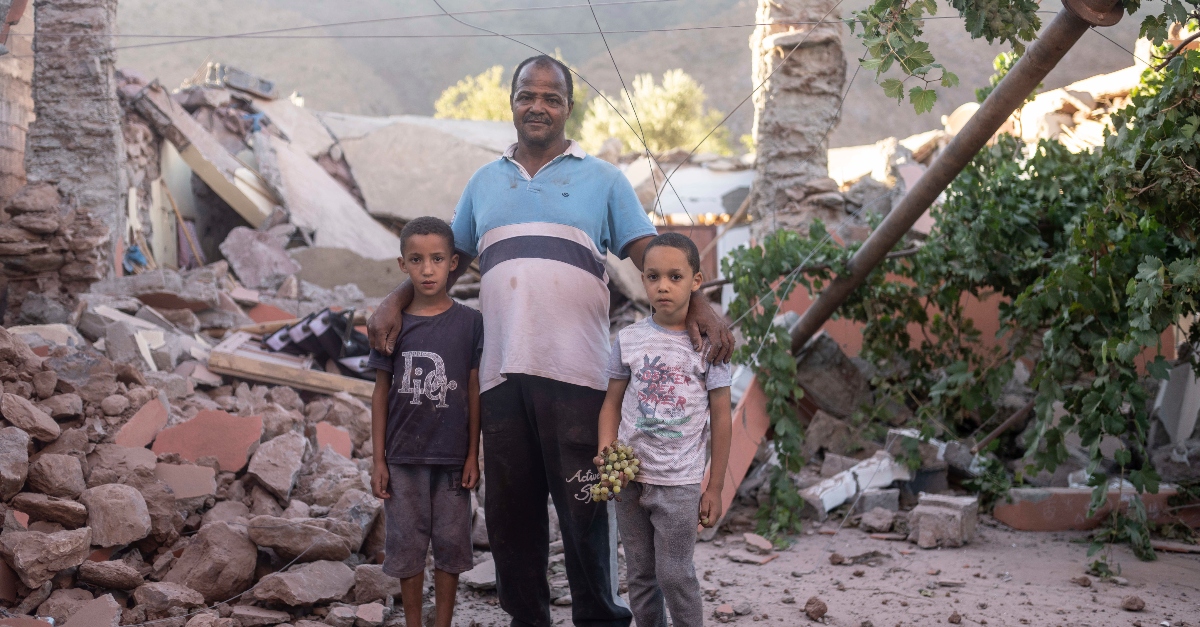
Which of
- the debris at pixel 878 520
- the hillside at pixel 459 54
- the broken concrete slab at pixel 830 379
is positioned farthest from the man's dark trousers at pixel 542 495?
the hillside at pixel 459 54

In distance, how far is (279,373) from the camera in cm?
567

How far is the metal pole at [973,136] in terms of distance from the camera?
275cm

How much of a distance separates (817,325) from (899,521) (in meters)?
1.19

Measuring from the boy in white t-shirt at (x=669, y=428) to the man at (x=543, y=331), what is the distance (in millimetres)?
139

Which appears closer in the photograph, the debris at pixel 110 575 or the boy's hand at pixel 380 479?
the boy's hand at pixel 380 479

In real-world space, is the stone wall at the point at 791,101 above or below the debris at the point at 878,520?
above

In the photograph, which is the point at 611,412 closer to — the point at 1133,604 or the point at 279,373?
the point at 1133,604

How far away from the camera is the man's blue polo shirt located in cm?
262

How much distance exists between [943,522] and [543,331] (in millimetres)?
2911

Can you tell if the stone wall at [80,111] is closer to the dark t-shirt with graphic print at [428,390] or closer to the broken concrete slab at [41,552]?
the broken concrete slab at [41,552]

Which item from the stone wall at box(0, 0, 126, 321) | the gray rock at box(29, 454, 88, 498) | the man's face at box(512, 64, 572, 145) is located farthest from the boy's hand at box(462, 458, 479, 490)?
the stone wall at box(0, 0, 126, 321)

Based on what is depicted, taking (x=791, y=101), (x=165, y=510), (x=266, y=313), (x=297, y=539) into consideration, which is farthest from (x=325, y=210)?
(x=297, y=539)

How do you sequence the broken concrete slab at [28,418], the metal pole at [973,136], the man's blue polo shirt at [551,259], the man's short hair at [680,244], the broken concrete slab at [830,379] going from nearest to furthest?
the man's short hair at [680,244]
the man's blue polo shirt at [551,259]
the metal pole at [973,136]
the broken concrete slab at [28,418]
the broken concrete slab at [830,379]

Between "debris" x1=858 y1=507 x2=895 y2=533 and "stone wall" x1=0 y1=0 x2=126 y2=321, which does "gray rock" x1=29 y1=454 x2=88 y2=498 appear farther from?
"debris" x1=858 y1=507 x2=895 y2=533
